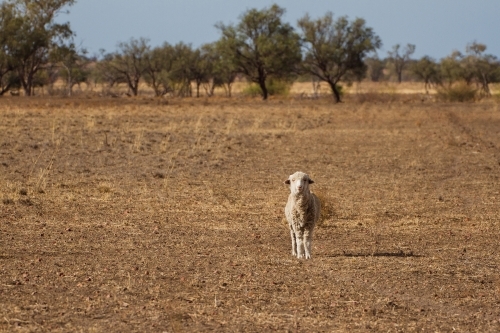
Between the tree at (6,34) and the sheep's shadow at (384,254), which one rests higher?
the tree at (6,34)

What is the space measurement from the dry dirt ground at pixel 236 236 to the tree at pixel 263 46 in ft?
146

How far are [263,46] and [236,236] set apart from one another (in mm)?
63609

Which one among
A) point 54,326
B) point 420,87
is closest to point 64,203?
point 54,326

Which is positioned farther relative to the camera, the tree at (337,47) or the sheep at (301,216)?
the tree at (337,47)

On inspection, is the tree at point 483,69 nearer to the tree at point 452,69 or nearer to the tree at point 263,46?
the tree at point 452,69

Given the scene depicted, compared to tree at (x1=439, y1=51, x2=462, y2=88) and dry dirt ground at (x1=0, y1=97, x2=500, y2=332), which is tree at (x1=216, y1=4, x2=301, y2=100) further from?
dry dirt ground at (x1=0, y1=97, x2=500, y2=332)

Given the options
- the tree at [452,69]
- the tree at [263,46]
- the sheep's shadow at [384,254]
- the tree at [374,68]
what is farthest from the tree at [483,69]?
the sheep's shadow at [384,254]

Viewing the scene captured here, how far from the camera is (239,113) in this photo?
52250 millimetres

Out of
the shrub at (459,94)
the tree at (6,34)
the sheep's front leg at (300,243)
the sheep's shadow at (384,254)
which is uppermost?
the tree at (6,34)

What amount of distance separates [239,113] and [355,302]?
42575 millimetres

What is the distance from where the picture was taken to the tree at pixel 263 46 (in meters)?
78.1

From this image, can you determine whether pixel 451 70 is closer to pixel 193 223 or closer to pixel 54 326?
pixel 193 223

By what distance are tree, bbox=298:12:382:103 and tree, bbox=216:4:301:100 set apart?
126cm

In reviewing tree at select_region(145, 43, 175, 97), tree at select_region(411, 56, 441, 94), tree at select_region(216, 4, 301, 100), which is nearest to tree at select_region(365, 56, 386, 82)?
tree at select_region(411, 56, 441, 94)
